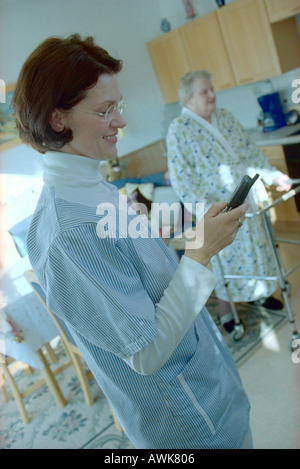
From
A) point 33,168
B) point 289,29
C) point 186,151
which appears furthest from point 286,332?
point 33,168

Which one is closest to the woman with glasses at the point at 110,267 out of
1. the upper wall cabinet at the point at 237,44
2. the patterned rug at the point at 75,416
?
the patterned rug at the point at 75,416

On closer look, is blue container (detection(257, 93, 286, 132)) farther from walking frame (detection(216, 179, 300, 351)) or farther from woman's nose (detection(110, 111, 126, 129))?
woman's nose (detection(110, 111, 126, 129))

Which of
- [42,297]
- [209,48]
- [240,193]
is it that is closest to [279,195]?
[209,48]

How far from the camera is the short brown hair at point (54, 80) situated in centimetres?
85

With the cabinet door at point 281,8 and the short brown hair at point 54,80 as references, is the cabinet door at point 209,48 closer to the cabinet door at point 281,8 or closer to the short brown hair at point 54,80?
the cabinet door at point 281,8

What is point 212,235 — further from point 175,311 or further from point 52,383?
point 52,383

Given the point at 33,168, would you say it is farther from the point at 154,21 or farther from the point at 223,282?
the point at 223,282

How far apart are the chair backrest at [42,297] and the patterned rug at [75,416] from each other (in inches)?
18.7

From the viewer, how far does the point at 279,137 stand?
3701 millimetres

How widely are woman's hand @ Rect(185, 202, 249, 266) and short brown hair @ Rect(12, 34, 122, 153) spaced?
13.5 inches

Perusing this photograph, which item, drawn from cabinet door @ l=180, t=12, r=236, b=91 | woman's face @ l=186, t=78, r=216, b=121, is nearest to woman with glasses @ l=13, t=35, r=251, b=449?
woman's face @ l=186, t=78, r=216, b=121

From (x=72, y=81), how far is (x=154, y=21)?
4714 millimetres

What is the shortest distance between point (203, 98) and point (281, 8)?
156 cm

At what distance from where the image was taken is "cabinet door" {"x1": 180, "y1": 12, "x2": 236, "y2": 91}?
4142mm
